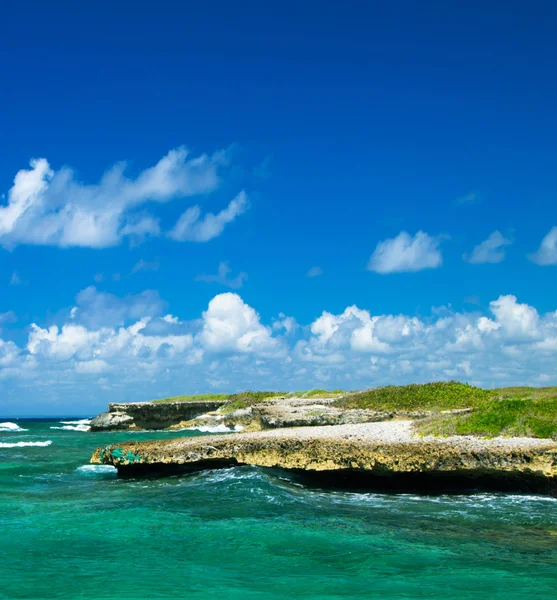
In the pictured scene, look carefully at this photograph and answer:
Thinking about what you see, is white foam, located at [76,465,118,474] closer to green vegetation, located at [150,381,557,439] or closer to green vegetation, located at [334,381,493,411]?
green vegetation, located at [150,381,557,439]

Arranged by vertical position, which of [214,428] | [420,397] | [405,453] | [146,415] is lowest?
[214,428]

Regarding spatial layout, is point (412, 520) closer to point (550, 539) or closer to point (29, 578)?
point (550, 539)

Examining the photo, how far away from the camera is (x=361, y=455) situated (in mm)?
15680

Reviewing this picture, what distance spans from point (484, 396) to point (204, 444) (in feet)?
73.5

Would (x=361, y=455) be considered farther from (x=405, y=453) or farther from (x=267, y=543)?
(x=267, y=543)

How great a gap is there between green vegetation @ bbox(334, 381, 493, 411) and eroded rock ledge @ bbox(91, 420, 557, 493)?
1706cm

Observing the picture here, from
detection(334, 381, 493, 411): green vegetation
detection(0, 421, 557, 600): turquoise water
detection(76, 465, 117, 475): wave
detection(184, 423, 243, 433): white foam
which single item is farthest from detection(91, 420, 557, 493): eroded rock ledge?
detection(184, 423, 243, 433): white foam

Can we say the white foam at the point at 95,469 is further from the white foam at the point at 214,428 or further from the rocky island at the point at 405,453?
the white foam at the point at 214,428

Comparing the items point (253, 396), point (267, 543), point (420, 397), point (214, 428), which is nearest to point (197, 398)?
point (253, 396)

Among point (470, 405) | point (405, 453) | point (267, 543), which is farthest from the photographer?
point (470, 405)

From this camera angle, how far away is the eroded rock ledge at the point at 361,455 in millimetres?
14820

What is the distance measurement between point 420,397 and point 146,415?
40.2 metres

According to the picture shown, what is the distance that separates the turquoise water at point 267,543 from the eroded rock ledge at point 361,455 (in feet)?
2.13

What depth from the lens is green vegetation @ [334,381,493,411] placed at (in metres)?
35.5
